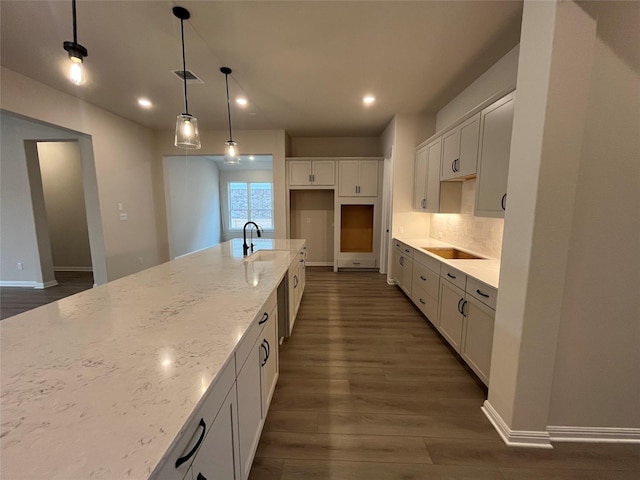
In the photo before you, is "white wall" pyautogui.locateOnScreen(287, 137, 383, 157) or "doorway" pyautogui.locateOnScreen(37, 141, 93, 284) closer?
"doorway" pyautogui.locateOnScreen(37, 141, 93, 284)

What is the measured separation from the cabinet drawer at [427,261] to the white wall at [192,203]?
4.90m

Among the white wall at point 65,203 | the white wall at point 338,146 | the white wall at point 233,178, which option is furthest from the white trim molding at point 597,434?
the white wall at point 233,178

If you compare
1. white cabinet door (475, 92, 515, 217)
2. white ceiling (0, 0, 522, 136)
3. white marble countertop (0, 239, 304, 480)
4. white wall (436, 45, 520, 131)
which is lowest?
white marble countertop (0, 239, 304, 480)

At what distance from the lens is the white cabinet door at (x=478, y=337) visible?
1.85 m

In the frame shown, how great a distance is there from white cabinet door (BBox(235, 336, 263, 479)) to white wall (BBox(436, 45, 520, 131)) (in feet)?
8.54

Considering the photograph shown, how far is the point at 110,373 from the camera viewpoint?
2.50ft

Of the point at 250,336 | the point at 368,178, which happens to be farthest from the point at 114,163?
the point at 250,336

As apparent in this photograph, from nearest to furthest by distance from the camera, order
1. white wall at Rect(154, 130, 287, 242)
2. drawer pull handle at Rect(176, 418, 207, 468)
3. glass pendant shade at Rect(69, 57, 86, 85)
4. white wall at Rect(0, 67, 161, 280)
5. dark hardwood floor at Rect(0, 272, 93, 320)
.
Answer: drawer pull handle at Rect(176, 418, 207, 468)
glass pendant shade at Rect(69, 57, 86, 85)
white wall at Rect(0, 67, 161, 280)
dark hardwood floor at Rect(0, 272, 93, 320)
white wall at Rect(154, 130, 287, 242)

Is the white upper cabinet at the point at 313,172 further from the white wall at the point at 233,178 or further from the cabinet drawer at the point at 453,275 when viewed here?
the white wall at the point at 233,178

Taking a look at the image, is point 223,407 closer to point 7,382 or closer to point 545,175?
point 7,382

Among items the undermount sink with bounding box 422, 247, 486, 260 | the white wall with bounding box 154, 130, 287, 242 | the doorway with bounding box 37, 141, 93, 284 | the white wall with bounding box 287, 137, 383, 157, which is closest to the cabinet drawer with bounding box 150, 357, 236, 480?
the undermount sink with bounding box 422, 247, 486, 260

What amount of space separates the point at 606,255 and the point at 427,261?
1.63 metres

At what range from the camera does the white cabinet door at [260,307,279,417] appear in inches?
57.9

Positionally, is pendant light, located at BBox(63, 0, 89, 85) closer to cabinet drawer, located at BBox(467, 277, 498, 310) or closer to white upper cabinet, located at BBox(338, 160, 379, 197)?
cabinet drawer, located at BBox(467, 277, 498, 310)
